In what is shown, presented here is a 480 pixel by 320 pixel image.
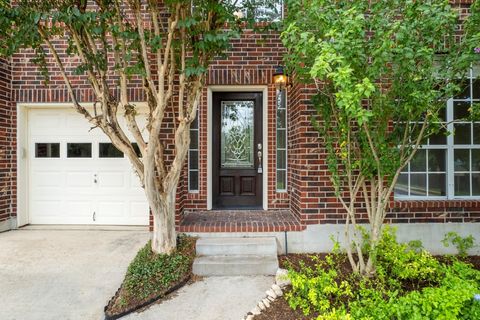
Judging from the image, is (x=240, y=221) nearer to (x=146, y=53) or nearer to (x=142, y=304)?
(x=142, y=304)

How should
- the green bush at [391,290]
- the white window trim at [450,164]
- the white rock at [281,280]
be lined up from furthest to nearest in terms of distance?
the white window trim at [450,164]
the white rock at [281,280]
the green bush at [391,290]

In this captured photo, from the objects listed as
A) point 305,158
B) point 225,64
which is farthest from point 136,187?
point 305,158

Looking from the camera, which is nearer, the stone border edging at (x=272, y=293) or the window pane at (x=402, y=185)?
the stone border edging at (x=272, y=293)

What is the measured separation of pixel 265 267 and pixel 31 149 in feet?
15.5

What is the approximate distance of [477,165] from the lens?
4.35m

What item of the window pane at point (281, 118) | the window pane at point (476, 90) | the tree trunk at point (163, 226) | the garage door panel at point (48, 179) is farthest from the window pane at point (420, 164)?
the garage door panel at point (48, 179)

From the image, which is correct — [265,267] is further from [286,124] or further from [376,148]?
[286,124]

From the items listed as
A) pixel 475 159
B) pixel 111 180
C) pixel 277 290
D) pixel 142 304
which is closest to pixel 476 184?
pixel 475 159

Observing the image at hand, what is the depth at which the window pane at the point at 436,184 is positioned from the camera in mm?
4340

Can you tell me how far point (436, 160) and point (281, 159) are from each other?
2.31 m

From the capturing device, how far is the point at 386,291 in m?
3.02

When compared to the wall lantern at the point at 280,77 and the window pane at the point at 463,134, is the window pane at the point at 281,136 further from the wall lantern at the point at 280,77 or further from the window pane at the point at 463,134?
the window pane at the point at 463,134

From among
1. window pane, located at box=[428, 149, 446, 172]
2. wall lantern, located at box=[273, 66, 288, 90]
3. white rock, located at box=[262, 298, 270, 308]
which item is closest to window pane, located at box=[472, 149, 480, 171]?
window pane, located at box=[428, 149, 446, 172]

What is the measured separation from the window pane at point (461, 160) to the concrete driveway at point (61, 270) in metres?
4.80
